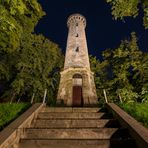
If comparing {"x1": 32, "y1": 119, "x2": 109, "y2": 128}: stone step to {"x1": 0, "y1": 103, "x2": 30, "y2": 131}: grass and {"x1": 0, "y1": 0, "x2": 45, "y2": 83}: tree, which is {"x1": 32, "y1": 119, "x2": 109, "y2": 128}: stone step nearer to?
{"x1": 0, "y1": 103, "x2": 30, "y2": 131}: grass

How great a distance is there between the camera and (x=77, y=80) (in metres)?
23.4

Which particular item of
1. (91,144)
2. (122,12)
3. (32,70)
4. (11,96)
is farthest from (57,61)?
(91,144)

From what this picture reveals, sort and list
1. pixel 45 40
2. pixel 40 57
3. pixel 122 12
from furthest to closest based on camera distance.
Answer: pixel 45 40 < pixel 40 57 < pixel 122 12

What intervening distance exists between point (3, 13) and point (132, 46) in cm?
2035

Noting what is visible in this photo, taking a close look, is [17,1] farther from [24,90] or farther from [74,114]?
[24,90]

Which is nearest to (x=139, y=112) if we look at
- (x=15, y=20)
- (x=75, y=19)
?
(x=15, y=20)

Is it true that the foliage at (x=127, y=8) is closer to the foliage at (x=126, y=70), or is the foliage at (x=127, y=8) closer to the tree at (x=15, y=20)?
the tree at (x=15, y=20)

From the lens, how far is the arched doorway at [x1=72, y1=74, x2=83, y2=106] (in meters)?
22.5

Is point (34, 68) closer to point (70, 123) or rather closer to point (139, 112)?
point (139, 112)

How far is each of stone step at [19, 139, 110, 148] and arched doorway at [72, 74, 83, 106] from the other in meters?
17.0

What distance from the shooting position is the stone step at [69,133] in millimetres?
5770

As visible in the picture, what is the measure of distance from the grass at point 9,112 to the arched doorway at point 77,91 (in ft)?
41.8

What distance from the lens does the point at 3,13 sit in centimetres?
941

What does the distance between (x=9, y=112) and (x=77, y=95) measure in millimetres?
14357
